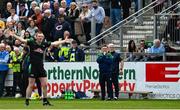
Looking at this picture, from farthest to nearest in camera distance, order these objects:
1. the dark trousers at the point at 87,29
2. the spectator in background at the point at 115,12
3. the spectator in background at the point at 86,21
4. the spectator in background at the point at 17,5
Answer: the spectator in background at the point at 17,5
the spectator in background at the point at 115,12
the dark trousers at the point at 87,29
the spectator in background at the point at 86,21

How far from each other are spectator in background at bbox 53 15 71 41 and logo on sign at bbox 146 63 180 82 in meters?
4.01

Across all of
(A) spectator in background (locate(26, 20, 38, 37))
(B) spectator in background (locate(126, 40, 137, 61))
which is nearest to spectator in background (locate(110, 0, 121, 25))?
(B) spectator in background (locate(126, 40, 137, 61))

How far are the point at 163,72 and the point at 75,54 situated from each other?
146 inches

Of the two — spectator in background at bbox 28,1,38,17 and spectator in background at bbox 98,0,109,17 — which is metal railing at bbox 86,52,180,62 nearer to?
spectator in background at bbox 98,0,109,17

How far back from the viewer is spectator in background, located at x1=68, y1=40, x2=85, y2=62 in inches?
1245

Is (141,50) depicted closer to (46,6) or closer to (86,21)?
(86,21)

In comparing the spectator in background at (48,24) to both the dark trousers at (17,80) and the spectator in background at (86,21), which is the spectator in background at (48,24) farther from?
the dark trousers at (17,80)

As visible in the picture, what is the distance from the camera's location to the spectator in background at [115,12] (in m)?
34.9

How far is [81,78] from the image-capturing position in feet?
105

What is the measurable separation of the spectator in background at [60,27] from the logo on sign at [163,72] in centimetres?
401

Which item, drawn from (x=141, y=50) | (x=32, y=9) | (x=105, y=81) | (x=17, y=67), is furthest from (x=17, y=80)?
(x=141, y=50)

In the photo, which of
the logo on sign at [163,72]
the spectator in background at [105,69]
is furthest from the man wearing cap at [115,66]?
the logo on sign at [163,72]

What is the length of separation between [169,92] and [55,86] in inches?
190

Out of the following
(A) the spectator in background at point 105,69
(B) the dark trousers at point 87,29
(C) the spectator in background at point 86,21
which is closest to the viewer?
(A) the spectator in background at point 105,69
